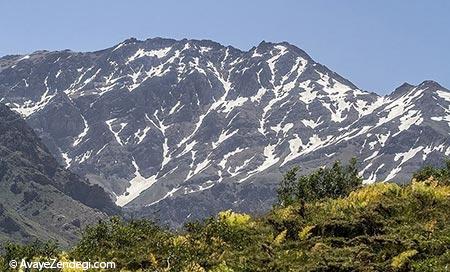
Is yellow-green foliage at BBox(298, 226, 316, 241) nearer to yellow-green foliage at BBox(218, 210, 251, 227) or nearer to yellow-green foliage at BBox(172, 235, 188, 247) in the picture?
yellow-green foliage at BBox(172, 235, 188, 247)

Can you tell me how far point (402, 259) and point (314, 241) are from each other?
604cm

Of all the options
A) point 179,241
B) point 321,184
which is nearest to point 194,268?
point 179,241

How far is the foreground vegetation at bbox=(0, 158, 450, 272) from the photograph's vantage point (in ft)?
83.3

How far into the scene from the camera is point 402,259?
2403 cm

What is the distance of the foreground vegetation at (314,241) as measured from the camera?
25.4m

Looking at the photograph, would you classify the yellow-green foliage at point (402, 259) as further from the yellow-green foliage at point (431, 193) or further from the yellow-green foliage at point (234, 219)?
the yellow-green foliage at point (234, 219)

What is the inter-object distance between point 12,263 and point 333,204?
20.4m

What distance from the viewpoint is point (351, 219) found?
31.2 metres

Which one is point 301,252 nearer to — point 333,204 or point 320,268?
point 320,268

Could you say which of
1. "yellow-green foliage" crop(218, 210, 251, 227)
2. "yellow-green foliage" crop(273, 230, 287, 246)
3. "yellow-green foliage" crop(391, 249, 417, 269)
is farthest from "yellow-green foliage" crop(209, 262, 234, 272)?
"yellow-green foliage" crop(218, 210, 251, 227)

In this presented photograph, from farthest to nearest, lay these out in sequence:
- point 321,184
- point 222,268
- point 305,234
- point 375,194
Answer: point 321,184, point 375,194, point 305,234, point 222,268

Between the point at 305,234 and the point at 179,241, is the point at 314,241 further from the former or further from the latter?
the point at 179,241

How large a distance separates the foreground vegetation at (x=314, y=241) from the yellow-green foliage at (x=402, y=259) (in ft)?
0.13

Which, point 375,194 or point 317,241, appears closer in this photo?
point 317,241
